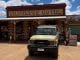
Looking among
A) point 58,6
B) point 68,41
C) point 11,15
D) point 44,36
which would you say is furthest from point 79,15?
point 44,36

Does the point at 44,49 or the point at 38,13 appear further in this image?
the point at 38,13

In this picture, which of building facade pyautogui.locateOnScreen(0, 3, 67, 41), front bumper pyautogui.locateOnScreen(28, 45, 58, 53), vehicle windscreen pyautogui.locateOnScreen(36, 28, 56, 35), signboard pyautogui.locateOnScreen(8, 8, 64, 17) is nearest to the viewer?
front bumper pyautogui.locateOnScreen(28, 45, 58, 53)

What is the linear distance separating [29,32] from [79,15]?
15.9m

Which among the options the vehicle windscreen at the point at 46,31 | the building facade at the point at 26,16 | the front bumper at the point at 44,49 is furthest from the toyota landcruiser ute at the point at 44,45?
the building facade at the point at 26,16

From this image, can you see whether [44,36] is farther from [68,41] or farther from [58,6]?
[58,6]

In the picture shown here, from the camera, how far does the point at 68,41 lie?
21.3 meters

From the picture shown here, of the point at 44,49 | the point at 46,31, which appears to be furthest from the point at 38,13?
the point at 44,49

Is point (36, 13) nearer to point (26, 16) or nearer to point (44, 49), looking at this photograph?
point (26, 16)

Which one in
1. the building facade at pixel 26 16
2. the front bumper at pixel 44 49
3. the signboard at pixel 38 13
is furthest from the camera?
the building facade at pixel 26 16

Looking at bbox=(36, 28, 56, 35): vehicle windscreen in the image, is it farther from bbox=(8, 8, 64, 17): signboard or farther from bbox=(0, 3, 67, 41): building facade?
bbox=(8, 8, 64, 17): signboard

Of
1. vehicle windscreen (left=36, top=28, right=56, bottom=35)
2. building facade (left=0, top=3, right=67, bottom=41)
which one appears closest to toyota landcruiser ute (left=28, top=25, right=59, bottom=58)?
vehicle windscreen (left=36, top=28, right=56, bottom=35)

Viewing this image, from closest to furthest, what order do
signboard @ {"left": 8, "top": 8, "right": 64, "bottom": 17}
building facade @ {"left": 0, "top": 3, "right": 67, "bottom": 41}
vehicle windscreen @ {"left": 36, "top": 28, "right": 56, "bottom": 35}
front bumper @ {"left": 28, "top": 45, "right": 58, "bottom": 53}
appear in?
front bumper @ {"left": 28, "top": 45, "right": 58, "bottom": 53} → vehicle windscreen @ {"left": 36, "top": 28, "right": 56, "bottom": 35} → signboard @ {"left": 8, "top": 8, "right": 64, "bottom": 17} → building facade @ {"left": 0, "top": 3, "right": 67, "bottom": 41}

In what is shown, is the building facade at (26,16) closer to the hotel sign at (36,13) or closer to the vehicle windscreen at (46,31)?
the hotel sign at (36,13)

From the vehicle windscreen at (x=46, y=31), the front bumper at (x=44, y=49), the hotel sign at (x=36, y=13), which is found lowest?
the front bumper at (x=44, y=49)
